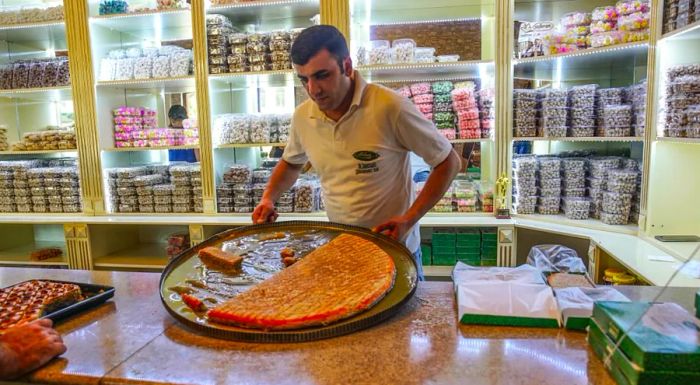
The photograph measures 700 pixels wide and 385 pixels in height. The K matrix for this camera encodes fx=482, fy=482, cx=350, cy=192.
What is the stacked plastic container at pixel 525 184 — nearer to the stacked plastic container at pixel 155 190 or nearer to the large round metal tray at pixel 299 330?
the large round metal tray at pixel 299 330

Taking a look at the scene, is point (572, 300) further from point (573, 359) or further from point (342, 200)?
point (342, 200)

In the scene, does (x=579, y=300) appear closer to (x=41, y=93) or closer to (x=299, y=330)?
(x=299, y=330)

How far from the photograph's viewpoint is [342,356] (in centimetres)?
113

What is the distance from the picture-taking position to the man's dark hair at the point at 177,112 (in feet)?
14.3

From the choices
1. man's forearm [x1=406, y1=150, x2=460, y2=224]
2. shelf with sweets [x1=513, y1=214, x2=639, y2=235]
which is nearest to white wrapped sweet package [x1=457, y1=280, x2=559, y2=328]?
man's forearm [x1=406, y1=150, x2=460, y2=224]

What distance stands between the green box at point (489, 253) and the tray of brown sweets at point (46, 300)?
252 centimetres

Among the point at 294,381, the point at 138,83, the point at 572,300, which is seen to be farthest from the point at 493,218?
the point at 138,83

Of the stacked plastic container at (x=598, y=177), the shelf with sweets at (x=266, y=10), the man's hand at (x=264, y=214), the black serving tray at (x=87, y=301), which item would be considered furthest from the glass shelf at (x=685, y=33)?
the black serving tray at (x=87, y=301)

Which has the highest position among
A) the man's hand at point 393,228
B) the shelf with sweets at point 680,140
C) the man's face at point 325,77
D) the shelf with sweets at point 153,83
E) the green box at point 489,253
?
the shelf with sweets at point 153,83

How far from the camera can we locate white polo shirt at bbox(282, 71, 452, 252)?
6.80 ft

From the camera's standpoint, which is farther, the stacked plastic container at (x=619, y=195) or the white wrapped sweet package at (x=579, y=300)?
the stacked plastic container at (x=619, y=195)

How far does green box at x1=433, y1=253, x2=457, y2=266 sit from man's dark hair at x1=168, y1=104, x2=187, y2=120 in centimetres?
257

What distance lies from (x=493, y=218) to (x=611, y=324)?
243 cm

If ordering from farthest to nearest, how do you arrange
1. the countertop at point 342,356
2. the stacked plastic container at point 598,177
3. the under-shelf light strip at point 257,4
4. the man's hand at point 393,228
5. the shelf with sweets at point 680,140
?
1. the under-shelf light strip at point 257,4
2. the stacked plastic container at point 598,177
3. the shelf with sweets at point 680,140
4. the man's hand at point 393,228
5. the countertop at point 342,356
